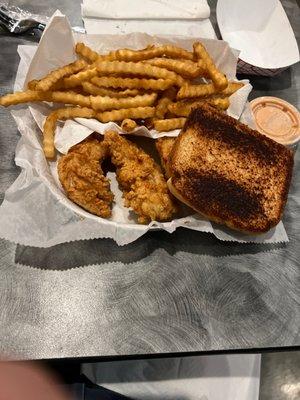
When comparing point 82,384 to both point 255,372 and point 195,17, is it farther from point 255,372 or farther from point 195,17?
point 195,17

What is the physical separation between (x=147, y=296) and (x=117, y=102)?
0.81m

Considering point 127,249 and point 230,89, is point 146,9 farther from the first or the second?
point 127,249

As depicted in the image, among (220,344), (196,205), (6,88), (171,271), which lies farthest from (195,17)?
(220,344)

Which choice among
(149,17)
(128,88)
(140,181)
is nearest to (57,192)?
(140,181)

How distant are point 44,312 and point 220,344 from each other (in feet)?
2.09

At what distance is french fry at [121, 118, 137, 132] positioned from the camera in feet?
6.34

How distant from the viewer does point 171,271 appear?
1.79m

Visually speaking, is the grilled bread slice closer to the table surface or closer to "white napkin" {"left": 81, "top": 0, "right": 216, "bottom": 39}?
the table surface

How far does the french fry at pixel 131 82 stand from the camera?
6.32ft

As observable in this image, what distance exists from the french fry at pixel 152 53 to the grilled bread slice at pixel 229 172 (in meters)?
0.29

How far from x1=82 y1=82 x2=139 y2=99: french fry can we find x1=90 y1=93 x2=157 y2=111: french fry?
0.09ft

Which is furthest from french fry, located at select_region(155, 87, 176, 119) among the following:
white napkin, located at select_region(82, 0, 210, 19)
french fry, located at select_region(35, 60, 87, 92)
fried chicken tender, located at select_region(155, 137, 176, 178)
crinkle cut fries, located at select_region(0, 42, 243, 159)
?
white napkin, located at select_region(82, 0, 210, 19)

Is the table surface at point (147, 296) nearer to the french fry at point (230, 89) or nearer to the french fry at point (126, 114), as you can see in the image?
the french fry at point (126, 114)

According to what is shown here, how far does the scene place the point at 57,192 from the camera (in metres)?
1.76
